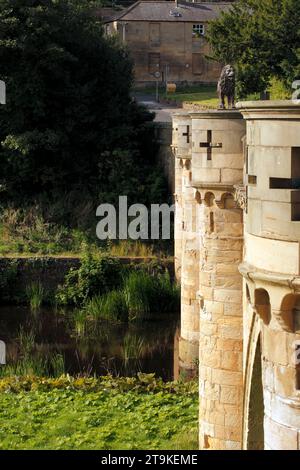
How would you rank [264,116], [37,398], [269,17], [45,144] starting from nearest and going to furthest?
[264,116] < [37,398] < [45,144] < [269,17]

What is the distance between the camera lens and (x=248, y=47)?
36.3 metres

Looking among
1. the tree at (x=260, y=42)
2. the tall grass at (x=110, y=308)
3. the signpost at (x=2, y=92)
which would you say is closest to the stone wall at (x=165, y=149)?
the tree at (x=260, y=42)

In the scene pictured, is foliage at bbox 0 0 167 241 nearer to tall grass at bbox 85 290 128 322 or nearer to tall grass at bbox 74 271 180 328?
tall grass at bbox 74 271 180 328

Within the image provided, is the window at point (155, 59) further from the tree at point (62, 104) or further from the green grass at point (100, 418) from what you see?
the green grass at point (100, 418)

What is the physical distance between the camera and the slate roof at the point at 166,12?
2165 inches

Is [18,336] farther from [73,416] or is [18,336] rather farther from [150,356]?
[73,416]

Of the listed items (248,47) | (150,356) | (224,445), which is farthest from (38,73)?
(224,445)

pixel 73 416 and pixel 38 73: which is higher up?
pixel 38 73

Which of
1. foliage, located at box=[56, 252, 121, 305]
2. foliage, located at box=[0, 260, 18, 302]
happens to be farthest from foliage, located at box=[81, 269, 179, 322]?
foliage, located at box=[0, 260, 18, 302]

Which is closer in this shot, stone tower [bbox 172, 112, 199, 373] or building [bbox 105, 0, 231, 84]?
stone tower [bbox 172, 112, 199, 373]

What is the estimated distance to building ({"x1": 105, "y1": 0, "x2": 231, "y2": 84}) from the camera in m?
55.1

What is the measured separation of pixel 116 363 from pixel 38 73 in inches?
485

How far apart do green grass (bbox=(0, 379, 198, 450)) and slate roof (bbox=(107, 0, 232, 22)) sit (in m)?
38.3

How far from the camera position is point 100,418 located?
1691cm
